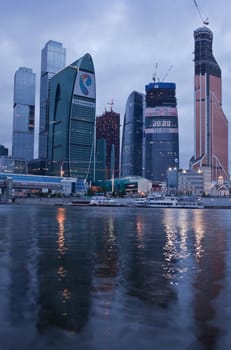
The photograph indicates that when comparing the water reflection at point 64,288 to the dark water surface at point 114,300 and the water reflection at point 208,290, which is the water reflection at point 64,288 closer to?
the dark water surface at point 114,300

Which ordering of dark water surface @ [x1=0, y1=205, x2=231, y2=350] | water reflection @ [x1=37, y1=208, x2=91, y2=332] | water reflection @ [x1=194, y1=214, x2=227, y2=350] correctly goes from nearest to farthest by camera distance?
dark water surface @ [x1=0, y1=205, x2=231, y2=350]
water reflection @ [x1=194, y1=214, x2=227, y2=350]
water reflection @ [x1=37, y1=208, x2=91, y2=332]

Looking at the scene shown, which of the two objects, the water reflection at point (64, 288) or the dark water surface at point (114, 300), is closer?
the dark water surface at point (114, 300)

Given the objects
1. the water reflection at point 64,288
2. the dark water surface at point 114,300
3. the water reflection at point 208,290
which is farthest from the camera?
the water reflection at point 64,288

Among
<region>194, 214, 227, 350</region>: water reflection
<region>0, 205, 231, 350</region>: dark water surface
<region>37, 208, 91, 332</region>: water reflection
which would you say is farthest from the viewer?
<region>37, 208, 91, 332</region>: water reflection

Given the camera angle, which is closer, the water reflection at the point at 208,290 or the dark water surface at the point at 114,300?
the dark water surface at the point at 114,300

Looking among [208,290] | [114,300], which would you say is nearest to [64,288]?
[114,300]

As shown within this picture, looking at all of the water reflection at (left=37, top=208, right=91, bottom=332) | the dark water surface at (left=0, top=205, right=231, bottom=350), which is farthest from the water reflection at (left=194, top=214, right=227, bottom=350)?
the water reflection at (left=37, top=208, right=91, bottom=332)

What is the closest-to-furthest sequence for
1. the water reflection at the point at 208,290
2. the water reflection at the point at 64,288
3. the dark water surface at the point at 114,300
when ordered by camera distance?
the dark water surface at the point at 114,300
the water reflection at the point at 208,290
the water reflection at the point at 64,288

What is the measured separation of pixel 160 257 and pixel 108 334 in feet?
52.3

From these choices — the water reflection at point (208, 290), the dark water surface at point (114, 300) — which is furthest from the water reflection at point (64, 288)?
the water reflection at point (208, 290)

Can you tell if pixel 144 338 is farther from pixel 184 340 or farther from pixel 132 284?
pixel 132 284

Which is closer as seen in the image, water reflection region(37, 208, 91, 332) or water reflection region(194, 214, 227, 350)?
water reflection region(194, 214, 227, 350)

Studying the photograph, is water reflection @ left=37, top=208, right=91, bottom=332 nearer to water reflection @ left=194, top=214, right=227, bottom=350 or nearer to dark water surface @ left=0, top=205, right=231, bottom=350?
dark water surface @ left=0, top=205, right=231, bottom=350

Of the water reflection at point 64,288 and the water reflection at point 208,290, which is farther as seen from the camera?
the water reflection at point 64,288
